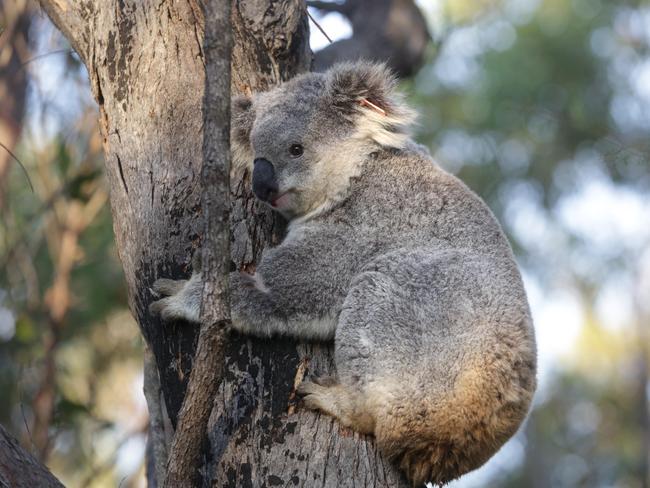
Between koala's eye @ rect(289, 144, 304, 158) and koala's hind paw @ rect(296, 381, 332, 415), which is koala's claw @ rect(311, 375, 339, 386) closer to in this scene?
koala's hind paw @ rect(296, 381, 332, 415)

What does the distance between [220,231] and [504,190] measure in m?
9.94

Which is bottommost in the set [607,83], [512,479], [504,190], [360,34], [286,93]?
[512,479]

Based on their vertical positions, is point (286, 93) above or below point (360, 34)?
below

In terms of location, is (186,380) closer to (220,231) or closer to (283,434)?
(283,434)

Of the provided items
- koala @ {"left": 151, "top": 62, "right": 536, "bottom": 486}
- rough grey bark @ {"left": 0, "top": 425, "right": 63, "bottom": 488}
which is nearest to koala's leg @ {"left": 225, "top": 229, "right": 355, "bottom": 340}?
koala @ {"left": 151, "top": 62, "right": 536, "bottom": 486}

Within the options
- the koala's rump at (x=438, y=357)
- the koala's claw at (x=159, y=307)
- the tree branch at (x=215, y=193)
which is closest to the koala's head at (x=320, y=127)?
the koala's rump at (x=438, y=357)

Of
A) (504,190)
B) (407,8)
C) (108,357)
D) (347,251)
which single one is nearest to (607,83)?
(504,190)

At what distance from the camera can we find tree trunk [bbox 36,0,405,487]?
9.56ft

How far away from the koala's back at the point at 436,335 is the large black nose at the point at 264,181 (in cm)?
38

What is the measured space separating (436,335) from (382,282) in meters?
0.29

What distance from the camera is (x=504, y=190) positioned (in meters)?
12.0

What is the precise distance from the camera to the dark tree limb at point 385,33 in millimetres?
6086

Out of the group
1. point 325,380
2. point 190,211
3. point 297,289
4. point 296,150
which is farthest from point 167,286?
point 296,150

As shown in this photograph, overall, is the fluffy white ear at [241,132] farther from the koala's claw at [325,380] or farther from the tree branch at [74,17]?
the koala's claw at [325,380]
